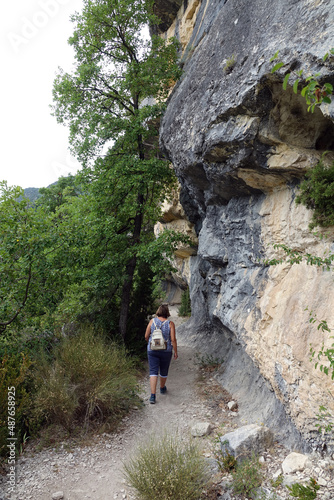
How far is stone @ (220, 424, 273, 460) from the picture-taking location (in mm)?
3445

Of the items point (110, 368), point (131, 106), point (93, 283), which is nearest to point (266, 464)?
point (110, 368)

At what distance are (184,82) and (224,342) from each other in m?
6.37

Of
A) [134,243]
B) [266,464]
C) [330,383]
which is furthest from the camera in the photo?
[134,243]

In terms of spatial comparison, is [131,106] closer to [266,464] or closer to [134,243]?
[134,243]

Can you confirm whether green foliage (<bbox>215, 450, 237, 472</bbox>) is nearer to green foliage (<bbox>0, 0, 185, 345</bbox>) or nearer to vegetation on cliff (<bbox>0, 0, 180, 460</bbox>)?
vegetation on cliff (<bbox>0, 0, 180, 460</bbox>)

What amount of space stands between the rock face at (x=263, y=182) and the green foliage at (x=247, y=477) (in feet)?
1.89

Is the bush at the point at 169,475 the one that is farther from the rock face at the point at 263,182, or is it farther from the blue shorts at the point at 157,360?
the blue shorts at the point at 157,360

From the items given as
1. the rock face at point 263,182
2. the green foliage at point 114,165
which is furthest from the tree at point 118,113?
the rock face at point 263,182

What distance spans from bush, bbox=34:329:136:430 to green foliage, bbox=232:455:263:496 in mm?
2190

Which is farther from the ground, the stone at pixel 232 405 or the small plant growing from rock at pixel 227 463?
the small plant growing from rock at pixel 227 463

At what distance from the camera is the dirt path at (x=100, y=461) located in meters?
3.42

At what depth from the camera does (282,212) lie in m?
4.59

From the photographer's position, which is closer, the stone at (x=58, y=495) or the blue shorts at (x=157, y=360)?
the stone at (x=58, y=495)

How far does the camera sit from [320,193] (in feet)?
12.2
